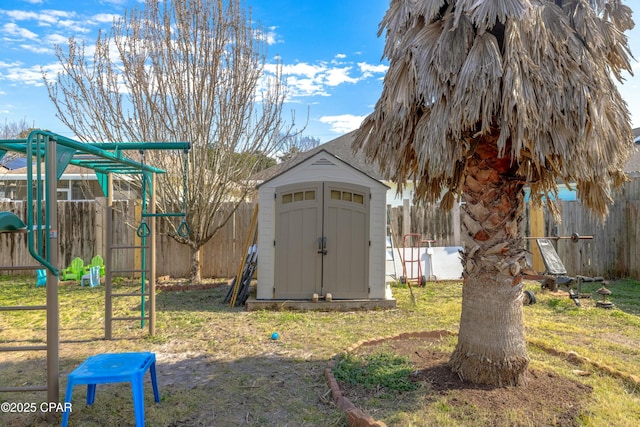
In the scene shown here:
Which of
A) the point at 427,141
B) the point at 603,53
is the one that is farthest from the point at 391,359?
the point at 603,53

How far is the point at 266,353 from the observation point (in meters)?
4.67

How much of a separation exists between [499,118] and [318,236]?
165 inches

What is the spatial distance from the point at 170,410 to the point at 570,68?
13.8 ft

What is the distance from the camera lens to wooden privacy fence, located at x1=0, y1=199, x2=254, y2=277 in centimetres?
938

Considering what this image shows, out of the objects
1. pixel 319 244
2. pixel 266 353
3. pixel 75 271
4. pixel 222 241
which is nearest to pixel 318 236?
pixel 319 244

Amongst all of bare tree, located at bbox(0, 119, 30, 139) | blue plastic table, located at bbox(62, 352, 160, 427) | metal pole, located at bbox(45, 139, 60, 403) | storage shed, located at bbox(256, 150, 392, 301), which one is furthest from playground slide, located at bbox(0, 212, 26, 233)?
bare tree, located at bbox(0, 119, 30, 139)

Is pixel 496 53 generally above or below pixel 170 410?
above

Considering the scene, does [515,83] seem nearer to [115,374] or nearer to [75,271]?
[115,374]

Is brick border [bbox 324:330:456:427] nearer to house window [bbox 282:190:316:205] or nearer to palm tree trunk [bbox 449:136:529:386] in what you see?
palm tree trunk [bbox 449:136:529:386]

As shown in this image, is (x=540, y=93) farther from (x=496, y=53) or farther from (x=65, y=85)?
(x=65, y=85)

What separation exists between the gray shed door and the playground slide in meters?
3.91

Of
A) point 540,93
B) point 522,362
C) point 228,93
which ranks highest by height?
point 228,93

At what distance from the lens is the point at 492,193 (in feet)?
11.4

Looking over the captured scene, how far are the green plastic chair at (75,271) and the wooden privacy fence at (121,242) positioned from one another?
506mm
